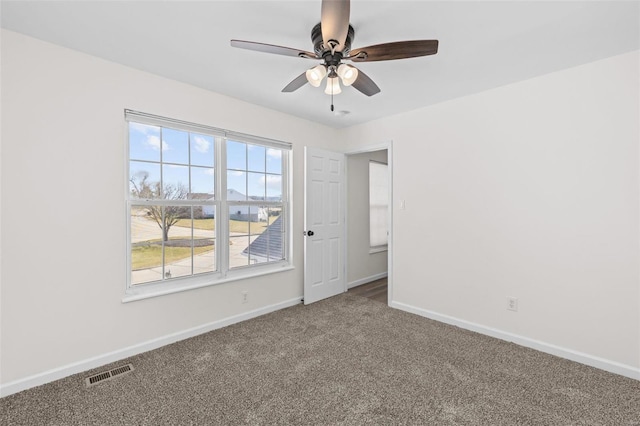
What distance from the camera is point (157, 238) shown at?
2.80 meters

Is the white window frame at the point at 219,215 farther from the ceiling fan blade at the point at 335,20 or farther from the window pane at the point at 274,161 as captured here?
the ceiling fan blade at the point at 335,20

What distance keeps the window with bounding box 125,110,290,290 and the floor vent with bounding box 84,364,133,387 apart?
642 mm

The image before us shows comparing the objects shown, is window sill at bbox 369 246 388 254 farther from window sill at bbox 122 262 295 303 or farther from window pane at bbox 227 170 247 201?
window pane at bbox 227 170 247 201

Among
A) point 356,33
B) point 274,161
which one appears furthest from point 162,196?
point 356,33

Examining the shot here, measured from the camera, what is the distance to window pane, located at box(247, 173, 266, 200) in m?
3.47

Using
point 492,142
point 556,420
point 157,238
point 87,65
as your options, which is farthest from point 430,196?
point 87,65

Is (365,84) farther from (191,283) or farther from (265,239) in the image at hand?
(191,283)

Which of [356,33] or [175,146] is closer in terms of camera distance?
[356,33]

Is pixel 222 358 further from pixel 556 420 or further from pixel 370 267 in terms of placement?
pixel 370 267

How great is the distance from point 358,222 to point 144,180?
121 inches

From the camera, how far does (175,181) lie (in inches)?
113

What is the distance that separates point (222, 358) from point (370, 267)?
3035 millimetres

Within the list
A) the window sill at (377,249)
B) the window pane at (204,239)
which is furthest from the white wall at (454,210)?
the window sill at (377,249)

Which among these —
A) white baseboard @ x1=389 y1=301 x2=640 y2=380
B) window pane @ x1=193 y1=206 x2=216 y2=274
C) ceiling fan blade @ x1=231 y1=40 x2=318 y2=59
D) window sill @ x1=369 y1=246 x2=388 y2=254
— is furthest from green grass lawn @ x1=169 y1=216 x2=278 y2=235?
white baseboard @ x1=389 y1=301 x2=640 y2=380
